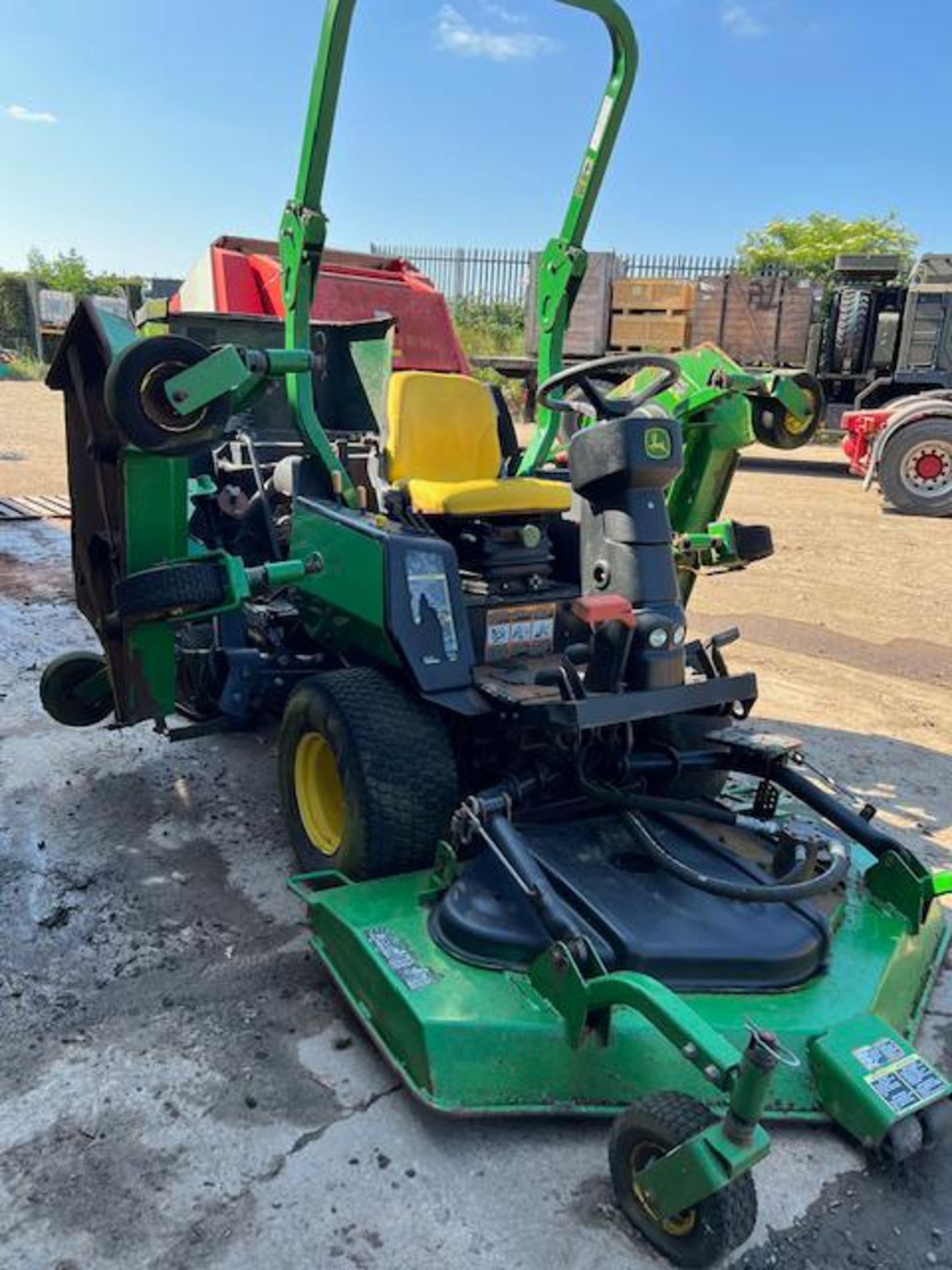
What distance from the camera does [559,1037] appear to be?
2131 millimetres

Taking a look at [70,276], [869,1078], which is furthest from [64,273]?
[869,1078]

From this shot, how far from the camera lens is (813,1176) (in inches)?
81.6

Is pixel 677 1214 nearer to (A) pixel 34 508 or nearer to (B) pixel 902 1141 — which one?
(B) pixel 902 1141

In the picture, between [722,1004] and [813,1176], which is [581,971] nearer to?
[722,1004]

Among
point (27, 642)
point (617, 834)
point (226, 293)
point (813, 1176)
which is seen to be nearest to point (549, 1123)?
point (813, 1176)

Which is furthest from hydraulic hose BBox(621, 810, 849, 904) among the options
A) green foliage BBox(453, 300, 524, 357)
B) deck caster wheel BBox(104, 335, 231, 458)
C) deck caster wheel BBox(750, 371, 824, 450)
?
green foliage BBox(453, 300, 524, 357)

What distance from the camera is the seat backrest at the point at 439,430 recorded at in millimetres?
3404

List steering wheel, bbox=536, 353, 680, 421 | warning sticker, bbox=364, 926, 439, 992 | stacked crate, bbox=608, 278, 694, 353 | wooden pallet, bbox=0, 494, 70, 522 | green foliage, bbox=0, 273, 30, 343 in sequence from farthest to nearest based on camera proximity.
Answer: green foliage, bbox=0, 273, 30, 343
stacked crate, bbox=608, 278, 694, 353
wooden pallet, bbox=0, 494, 70, 522
steering wheel, bbox=536, 353, 680, 421
warning sticker, bbox=364, 926, 439, 992

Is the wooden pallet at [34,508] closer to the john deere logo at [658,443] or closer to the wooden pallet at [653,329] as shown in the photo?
the john deere logo at [658,443]

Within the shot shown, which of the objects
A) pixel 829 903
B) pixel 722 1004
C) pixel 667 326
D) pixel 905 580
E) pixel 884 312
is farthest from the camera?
pixel 667 326

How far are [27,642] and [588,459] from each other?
356cm

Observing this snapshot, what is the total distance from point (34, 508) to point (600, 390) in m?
6.60

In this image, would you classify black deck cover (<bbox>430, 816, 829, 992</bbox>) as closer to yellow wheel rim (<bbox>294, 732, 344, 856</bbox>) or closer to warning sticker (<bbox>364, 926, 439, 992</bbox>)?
warning sticker (<bbox>364, 926, 439, 992</bbox>)

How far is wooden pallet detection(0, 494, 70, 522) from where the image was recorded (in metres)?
8.12
